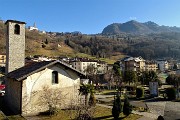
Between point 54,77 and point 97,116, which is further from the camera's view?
point 54,77

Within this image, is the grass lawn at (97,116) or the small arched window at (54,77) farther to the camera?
the small arched window at (54,77)

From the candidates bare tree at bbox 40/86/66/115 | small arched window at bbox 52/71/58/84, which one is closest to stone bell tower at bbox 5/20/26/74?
small arched window at bbox 52/71/58/84

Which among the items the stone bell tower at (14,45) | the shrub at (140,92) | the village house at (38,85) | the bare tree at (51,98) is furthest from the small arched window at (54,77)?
the shrub at (140,92)

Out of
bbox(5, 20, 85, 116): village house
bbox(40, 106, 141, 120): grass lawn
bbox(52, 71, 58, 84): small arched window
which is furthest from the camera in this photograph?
bbox(52, 71, 58, 84): small arched window

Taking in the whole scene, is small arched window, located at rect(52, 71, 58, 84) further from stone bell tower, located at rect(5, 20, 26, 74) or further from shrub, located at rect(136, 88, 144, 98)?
shrub, located at rect(136, 88, 144, 98)

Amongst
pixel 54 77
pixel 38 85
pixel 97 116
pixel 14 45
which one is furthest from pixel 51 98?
pixel 14 45

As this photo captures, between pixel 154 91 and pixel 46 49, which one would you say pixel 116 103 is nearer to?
pixel 154 91

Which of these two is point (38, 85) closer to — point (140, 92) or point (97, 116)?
point (97, 116)

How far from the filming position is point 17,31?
32.4 metres

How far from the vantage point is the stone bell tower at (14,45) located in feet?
103

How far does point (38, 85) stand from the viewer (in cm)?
2523

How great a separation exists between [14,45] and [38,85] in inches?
356

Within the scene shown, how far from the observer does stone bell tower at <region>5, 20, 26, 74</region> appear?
31.4 m

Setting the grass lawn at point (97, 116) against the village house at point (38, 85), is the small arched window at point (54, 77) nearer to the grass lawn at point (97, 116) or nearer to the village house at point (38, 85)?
the village house at point (38, 85)
